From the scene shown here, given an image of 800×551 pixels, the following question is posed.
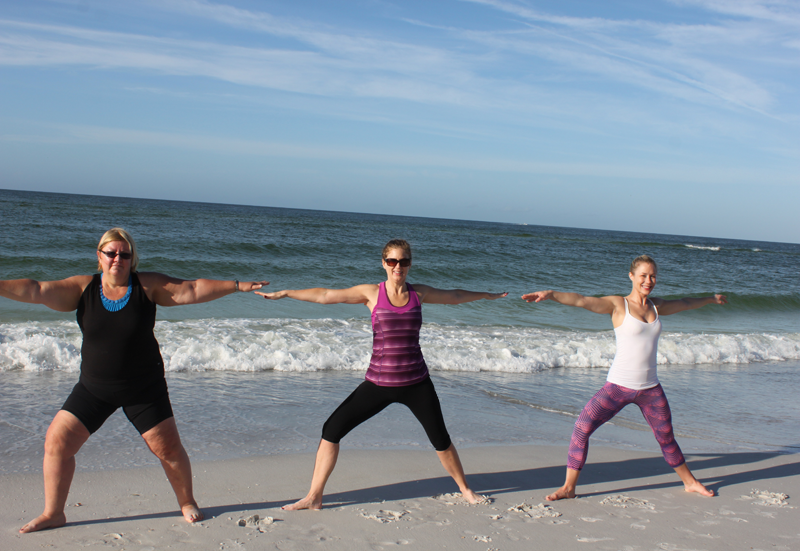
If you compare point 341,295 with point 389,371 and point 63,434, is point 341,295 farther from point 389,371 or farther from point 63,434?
point 63,434

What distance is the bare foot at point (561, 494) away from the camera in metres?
3.93

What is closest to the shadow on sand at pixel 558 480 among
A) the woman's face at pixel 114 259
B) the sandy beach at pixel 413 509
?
the sandy beach at pixel 413 509

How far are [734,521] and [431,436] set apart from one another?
2.08 m

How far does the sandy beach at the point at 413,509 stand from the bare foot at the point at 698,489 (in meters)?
0.06

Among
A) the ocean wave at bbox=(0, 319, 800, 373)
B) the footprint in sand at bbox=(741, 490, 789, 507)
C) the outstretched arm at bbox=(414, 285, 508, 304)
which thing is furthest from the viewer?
the ocean wave at bbox=(0, 319, 800, 373)

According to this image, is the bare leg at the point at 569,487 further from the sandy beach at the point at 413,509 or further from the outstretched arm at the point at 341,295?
the outstretched arm at the point at 341,295

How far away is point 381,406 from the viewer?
359cm

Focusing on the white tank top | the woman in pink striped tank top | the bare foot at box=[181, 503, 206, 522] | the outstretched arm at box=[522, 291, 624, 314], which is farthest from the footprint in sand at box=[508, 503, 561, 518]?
the bare foot at box=[181, 503, 206, 522]

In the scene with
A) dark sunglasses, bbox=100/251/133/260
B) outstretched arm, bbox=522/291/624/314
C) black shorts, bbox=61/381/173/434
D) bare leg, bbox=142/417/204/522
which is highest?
dark sunglasses, bbox=100/251/133/260

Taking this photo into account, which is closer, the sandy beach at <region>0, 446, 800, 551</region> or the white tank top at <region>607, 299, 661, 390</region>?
the sandy beach at <region>0, 446, 800, 551</region>

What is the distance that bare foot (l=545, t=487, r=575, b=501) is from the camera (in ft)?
12.9

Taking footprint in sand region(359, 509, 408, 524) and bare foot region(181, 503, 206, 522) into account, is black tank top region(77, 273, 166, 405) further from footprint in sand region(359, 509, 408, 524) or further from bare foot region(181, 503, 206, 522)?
footprint in sand region(359, 509, 408, 524)

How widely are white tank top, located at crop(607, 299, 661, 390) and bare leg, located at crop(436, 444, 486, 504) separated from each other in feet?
4.05

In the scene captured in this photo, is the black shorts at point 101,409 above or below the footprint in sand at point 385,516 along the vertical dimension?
above
